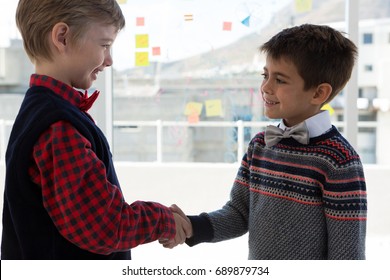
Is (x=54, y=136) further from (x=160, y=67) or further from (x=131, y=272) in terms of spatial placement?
(x=160, y=67)

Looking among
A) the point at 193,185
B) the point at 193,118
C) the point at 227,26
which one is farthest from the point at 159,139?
the point at 227,26

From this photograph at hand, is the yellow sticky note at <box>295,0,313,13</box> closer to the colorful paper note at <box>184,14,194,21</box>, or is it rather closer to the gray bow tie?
the colorful paper note at <box>184,14,194,21</box>

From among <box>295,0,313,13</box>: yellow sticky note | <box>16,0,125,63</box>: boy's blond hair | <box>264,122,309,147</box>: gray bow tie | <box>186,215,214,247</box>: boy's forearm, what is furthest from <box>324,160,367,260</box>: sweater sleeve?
<box>295,0,313,13</box>: yellow sticky note

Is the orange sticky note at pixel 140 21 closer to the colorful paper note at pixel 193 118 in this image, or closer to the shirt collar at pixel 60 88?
the colorful paper note at pixel 193 118

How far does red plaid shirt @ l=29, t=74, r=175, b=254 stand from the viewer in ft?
3.48

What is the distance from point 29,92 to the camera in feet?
3.83

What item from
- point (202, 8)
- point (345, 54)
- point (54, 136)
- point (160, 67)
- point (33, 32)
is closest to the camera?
point (54, 136)

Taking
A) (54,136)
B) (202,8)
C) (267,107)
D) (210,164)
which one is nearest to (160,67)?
(202,8)

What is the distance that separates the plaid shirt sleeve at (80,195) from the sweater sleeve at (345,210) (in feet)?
1.46

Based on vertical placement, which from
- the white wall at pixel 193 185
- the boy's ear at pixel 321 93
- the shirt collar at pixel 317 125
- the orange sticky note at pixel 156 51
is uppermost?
the orange sticky note at pixel 156 51

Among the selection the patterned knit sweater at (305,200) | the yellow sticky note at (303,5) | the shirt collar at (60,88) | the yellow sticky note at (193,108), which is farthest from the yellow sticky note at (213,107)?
the shirt collar at (60,88)

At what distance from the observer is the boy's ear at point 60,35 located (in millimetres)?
1144

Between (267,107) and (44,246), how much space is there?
2.15 ft

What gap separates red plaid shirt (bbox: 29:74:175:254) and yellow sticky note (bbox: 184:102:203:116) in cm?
307
